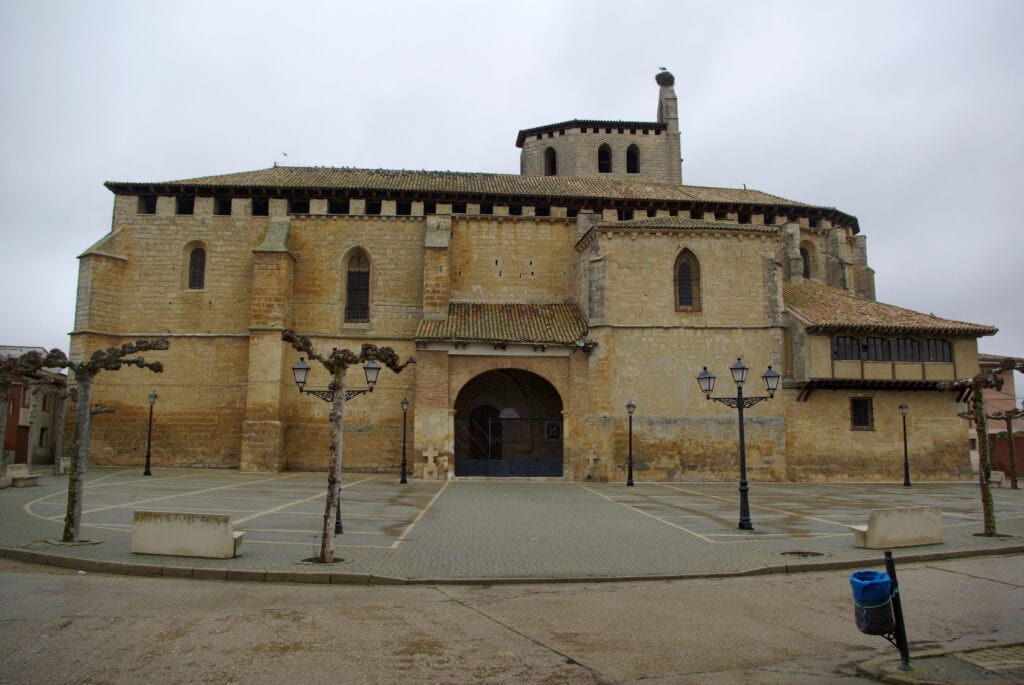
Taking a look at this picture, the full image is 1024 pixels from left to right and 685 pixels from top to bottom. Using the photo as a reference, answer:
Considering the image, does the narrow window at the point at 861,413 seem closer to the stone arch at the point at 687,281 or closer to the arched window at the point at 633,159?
the stone arch at the point at 687,281

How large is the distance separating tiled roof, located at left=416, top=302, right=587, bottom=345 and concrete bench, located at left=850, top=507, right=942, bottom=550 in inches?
601

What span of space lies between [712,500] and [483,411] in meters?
11.9

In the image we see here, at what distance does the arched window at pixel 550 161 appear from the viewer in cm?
4181

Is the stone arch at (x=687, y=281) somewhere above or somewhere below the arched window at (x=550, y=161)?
below

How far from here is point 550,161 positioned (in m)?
42.2

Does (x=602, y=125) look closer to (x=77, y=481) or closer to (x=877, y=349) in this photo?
(x=877, y=349)

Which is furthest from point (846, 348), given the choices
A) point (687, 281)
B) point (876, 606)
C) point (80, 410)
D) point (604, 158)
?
point (80, 410)

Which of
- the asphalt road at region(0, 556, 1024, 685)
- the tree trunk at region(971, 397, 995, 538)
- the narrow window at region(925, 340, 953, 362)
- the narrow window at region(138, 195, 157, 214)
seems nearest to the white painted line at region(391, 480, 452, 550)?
the asphalt road at region(0, 556, 1024, 685)

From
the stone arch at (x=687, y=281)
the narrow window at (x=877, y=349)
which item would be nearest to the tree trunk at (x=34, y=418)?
the stone arch at (x=687, y=281)

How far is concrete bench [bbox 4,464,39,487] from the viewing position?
783 inches

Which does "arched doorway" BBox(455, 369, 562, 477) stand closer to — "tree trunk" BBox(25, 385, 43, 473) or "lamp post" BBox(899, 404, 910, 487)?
"lamp post" BBox(899, 404, 910, 487)

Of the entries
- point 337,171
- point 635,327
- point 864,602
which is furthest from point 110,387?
point 864,602

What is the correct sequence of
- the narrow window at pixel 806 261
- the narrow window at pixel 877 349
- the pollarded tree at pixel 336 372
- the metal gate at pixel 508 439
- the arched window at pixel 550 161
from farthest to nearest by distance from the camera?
the arched window at pixel 550 161 < the narrow window at pixel 806 261 < the metal gate at pixel 508 439 < the narrow window at pixel 877 349 < the pollarded tree at pixel 336 372

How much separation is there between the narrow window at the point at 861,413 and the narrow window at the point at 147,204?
29.9 m
